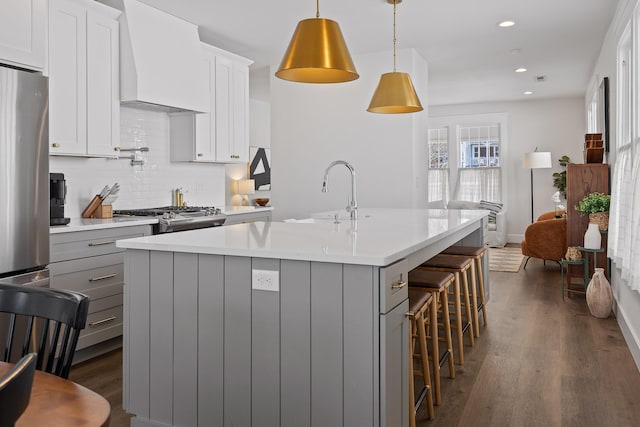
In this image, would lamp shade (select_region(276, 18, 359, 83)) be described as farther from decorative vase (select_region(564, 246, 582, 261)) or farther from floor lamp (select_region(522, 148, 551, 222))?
floor lamp (select_region(522, 148, 551, 222))

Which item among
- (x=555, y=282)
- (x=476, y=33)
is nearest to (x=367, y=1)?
(x=476, y=33)

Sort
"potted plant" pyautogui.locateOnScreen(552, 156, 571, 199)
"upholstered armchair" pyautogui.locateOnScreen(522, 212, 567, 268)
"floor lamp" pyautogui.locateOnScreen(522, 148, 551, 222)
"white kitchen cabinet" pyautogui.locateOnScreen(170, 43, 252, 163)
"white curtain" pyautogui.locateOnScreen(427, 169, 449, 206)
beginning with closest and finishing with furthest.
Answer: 1. "white kitchen cabinet" pyautogui.locateOnScreen(170, 43, 252, 163)
2. "upholstered armchair" pyautogui.locateOnScreen(522, 212, 567, 268)
3. "floor lamp" pyautogui.locateOnScreen(522, 148, 551, 222)
4. "potted plant" pyautogui.locateOnScreen(552, 156, 571, 199)
5. "white curtain" pyautogui.locateOnScreen(427, 169, 449, 206)

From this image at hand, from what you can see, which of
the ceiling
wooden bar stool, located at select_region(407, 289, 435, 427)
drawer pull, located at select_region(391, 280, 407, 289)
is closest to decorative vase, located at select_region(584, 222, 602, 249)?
the ceiling

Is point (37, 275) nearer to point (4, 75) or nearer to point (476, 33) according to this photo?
point (4, 75)

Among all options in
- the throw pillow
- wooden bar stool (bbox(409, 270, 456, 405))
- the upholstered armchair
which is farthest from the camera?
the throw pillow

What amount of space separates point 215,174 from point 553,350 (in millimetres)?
3770

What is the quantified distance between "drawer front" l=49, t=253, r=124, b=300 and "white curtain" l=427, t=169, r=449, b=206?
303 inches

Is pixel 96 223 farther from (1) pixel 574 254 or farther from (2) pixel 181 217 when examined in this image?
(1) pixel 574 254

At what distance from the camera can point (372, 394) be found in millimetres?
1884

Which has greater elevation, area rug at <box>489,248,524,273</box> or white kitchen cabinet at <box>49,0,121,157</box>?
white kitchen cabinet at <box>49,0,121,157</box>

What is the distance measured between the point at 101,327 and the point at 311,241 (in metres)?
2.01

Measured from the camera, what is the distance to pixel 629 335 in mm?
3707

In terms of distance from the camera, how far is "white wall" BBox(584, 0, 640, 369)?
11.6 feet

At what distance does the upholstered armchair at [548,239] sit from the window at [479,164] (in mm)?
3228
